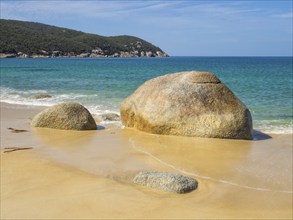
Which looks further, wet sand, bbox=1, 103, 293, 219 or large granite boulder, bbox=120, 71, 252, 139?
large granite boulder, bbox=120, 71, 252, 139

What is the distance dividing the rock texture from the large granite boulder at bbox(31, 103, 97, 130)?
4927 mm

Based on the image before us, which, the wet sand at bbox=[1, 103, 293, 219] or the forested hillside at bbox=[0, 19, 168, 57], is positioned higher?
the forested hillside at bbox=[0, 19, 168, 57]

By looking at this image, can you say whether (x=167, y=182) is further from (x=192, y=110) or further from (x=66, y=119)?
(x=66, y=119)

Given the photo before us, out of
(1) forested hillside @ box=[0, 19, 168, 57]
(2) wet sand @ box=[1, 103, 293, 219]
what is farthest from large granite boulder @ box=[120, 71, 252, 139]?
(1) forested hillside @ box=[0, 19, 168, 57]

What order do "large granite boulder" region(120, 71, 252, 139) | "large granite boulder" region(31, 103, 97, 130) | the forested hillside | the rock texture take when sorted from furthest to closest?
the forested hillside
"large granite boulder" region(31, 103, 97, 130)
"large granite boulder" region(120, 71, 252, 139)
the rock texture

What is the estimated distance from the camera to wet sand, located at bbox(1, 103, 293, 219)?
5.44 m

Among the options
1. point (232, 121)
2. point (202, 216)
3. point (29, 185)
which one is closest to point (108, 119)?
point (232, 121)

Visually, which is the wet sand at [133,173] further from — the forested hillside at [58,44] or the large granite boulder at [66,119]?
the forested hillside at [58,44]

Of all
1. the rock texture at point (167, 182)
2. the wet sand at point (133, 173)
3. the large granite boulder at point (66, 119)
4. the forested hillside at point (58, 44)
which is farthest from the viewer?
the forested hillside at point (58, 44)

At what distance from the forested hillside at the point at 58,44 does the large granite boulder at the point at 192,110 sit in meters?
106

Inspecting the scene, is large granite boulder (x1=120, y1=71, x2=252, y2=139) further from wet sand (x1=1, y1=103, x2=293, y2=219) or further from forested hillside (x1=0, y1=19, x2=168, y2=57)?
forested hillside (x1=0, y1=19, x2=168, y2=57)

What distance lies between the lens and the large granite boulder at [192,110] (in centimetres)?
1041

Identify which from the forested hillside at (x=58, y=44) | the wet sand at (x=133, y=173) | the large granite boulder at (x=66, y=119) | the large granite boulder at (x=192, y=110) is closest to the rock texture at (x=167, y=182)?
the wet sand at (x=133, y=173)

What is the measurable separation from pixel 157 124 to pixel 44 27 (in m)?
168
